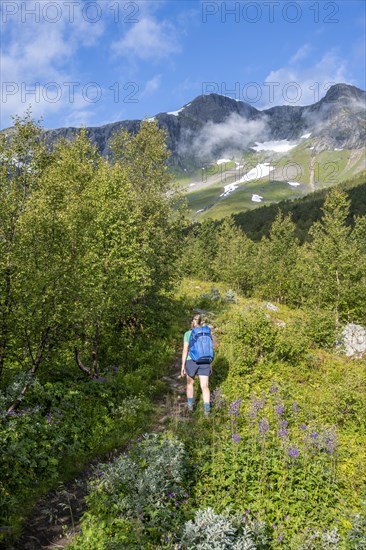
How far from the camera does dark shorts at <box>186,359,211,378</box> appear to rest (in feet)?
37.9

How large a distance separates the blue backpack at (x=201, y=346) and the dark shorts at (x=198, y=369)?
18cm

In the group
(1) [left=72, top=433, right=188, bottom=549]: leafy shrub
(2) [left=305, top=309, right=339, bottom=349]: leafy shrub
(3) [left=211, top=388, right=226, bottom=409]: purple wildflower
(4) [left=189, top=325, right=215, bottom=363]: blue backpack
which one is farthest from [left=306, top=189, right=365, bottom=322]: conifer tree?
(1) [left=72, top=433, right=188, bottom=549]: leafy shrub

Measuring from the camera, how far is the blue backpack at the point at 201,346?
11453 mm

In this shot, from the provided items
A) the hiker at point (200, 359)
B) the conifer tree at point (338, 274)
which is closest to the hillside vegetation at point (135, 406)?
the hiker at point (200, 359)

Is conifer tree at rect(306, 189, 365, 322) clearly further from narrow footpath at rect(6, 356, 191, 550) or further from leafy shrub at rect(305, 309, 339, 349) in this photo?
narrow footpath at rect(6, 356, 191, 550)

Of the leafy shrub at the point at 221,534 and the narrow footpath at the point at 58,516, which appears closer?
the leafy shrub at the point at 221,534

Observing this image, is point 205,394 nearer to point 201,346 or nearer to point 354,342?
point 201,346

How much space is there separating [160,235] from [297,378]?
1059cm

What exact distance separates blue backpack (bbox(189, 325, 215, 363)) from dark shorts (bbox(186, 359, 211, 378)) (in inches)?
7.0

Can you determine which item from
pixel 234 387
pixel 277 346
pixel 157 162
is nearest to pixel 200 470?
pixel 234 387

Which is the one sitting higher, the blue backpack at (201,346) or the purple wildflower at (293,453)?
the blue backpack at (201,346)

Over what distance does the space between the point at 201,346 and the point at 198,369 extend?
30.4 inches

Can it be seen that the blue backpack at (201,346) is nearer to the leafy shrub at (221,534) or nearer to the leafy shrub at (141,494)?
the leafy shrub at (141,494)

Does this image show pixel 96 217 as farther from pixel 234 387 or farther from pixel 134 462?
pixel 134 462
